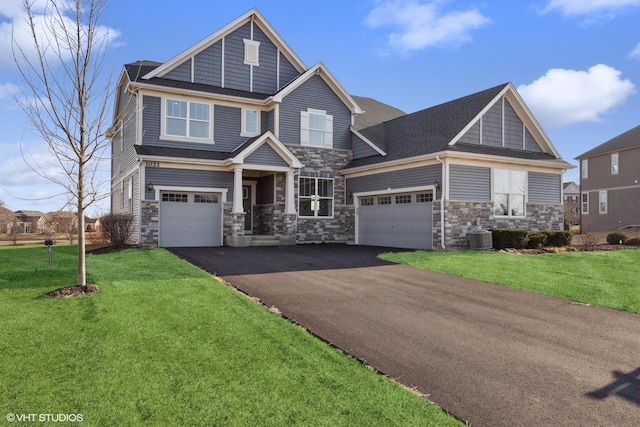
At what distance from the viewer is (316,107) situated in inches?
813

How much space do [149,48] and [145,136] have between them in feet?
21.1

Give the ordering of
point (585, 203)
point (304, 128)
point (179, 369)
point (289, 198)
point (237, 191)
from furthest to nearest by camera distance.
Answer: point (585, 203) → point (304, 128) → point (289, 198) → point (237, 191) → point (179, 369)

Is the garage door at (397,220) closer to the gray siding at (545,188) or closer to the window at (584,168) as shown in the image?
the gray siding at (545,188)

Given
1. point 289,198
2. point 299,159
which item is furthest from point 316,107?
point 289,198

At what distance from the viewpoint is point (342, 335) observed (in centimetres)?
589

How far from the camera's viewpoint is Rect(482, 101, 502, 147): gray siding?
18.1 meters

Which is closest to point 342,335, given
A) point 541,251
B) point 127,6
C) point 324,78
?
point 127,6

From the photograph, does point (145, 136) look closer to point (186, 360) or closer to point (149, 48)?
point (149, 48)

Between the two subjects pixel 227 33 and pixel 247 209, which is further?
pixel 247 209

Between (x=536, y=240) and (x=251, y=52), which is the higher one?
(x=251, y=52)

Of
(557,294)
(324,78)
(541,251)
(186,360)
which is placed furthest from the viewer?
(324,78)

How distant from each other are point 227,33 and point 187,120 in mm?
4614

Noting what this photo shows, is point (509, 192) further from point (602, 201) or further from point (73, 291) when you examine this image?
point (602, 201)

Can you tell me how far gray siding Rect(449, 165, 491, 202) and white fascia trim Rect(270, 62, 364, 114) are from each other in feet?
22.9
